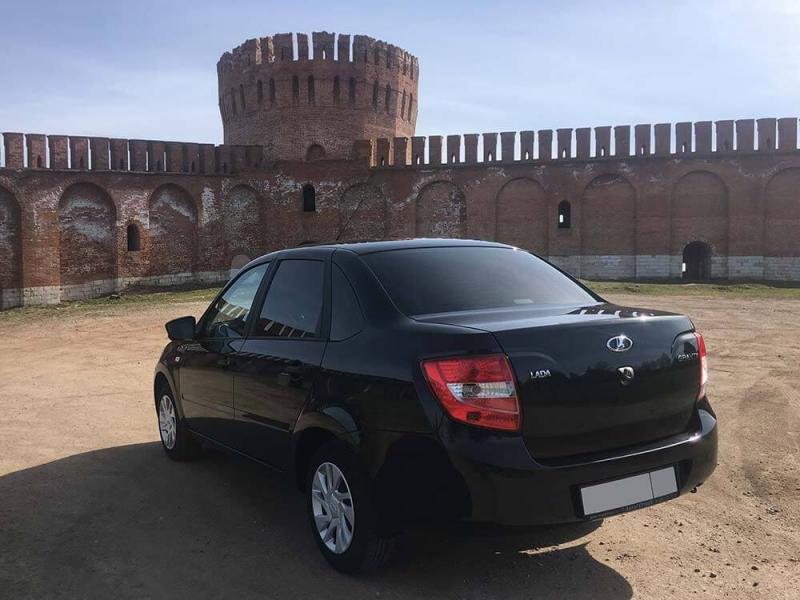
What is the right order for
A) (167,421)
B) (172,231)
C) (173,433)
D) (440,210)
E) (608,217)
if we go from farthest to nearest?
(440,210) < (172,231) < (608,217) < (167,421) < (173,433)

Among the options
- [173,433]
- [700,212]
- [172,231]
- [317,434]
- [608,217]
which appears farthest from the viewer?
[172,231]

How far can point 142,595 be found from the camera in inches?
122

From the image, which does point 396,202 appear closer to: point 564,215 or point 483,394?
point 564,215

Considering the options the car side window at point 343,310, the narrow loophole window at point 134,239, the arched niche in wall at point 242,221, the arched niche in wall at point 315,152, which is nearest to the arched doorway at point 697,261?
the arched niche in wall at point 315,152

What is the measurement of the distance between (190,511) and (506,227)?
1042 inches

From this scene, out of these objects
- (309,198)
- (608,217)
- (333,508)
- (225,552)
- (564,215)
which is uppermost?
(309,198)

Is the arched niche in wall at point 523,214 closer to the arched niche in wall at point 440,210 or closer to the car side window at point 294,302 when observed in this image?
the arched niche in wall at point 440,210

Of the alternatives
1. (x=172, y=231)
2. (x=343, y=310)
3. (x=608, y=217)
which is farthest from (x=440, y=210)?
(x=343, y=310)

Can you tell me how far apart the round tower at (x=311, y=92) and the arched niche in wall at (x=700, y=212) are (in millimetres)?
14915

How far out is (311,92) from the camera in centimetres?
3322

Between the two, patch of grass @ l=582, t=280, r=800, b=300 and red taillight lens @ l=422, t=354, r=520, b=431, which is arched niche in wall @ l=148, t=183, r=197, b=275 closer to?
patch of grass @ l=582, t=280, r=800, b=300

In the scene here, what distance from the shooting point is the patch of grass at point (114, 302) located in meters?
22.1

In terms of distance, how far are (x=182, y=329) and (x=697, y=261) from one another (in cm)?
2791

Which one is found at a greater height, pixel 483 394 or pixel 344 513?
pixel 483 394
